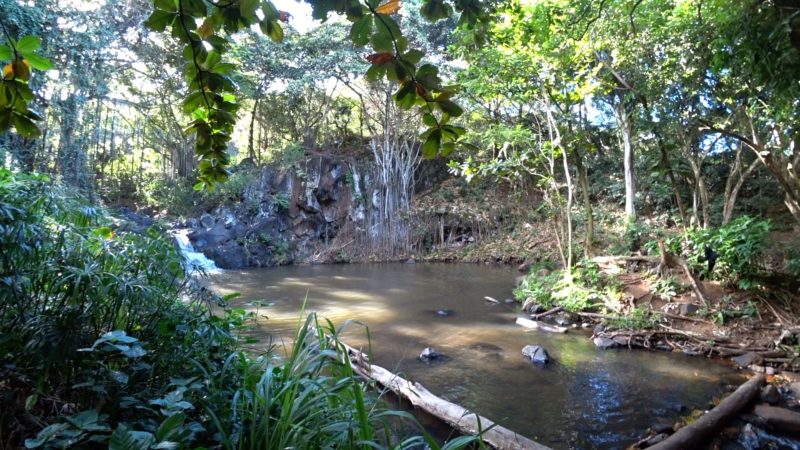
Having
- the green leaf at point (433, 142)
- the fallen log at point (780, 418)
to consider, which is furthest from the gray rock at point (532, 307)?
the green leaf at point (433, 142)

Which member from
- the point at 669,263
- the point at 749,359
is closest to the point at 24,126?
the point at 749,359

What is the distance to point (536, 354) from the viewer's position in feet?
19.3

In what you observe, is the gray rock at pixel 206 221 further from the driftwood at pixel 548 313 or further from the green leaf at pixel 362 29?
the green leaf at pixel 362 29

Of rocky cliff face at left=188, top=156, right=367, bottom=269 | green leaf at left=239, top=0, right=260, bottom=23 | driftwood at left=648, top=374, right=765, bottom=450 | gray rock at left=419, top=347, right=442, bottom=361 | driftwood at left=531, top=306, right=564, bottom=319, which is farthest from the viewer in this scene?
rocky cliff face at left=188, top=156, right=367, bottom=269

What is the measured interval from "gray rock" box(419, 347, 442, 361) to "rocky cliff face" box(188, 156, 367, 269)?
12.6 metres

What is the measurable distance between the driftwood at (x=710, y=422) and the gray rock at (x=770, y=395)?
0.18 ft

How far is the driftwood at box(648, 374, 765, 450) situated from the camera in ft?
11.4

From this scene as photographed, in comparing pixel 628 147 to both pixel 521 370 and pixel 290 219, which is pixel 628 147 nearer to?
pixel 521 370

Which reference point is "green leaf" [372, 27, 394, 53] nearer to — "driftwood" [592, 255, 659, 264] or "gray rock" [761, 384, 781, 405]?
"gray rock" [761, 384, 781, 405]

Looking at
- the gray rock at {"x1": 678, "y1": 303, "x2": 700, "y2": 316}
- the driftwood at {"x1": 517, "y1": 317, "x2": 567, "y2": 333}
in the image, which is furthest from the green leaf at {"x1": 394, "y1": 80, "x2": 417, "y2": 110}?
the gray rock at {"x1": 678, "y1": 303, "x2": 700, "y2": 316}

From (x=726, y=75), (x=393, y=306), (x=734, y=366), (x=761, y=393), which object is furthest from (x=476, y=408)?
(x=726, y=75)

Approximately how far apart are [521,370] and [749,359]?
2906 mm

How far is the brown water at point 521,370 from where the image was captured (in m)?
4.21

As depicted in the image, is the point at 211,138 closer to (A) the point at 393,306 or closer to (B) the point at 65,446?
(B) the point at 65,446
